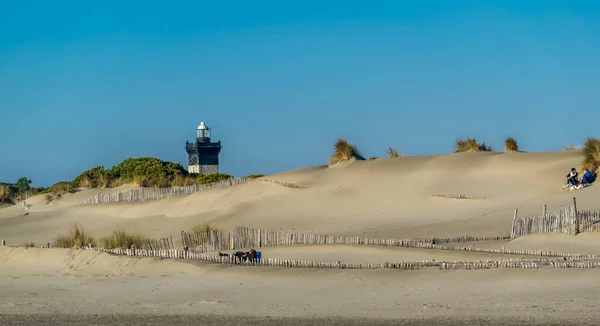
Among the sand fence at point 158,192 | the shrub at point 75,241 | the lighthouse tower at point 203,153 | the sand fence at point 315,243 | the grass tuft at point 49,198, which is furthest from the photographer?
the lighthouse tower at point 203,153

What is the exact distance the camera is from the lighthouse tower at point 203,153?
8681 centimetres

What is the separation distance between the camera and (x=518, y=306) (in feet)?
53.6

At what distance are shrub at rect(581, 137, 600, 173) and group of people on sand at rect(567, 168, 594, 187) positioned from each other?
1.26 feet

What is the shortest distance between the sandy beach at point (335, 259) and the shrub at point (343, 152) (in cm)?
70

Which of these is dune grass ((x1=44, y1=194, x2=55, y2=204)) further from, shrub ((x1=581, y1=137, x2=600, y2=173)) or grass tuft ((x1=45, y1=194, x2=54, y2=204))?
shrub ((x1=581, y1=137, x2=600, y2=173))

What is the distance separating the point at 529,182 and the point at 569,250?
11.4 m

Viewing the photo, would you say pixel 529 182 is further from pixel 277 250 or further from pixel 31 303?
pixel 31 303

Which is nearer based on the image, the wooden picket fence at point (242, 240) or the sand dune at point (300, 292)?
the sand dune at point (300, 292)

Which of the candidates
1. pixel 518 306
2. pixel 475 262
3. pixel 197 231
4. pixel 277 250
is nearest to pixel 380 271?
pixel 475 262

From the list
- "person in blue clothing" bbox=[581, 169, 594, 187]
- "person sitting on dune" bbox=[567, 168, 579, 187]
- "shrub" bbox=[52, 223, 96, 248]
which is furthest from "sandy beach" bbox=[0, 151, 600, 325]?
"shrub" bbox=[52, 223, 96, 248]

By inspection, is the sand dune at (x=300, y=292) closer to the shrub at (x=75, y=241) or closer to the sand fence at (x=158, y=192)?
the shrub at (x=75, y=241)

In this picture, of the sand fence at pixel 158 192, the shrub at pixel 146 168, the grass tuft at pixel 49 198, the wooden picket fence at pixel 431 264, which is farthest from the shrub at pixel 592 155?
the shrub at pixel 146 168

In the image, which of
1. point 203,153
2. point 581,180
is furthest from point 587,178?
point 203,153

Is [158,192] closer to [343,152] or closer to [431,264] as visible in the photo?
[343,152]
